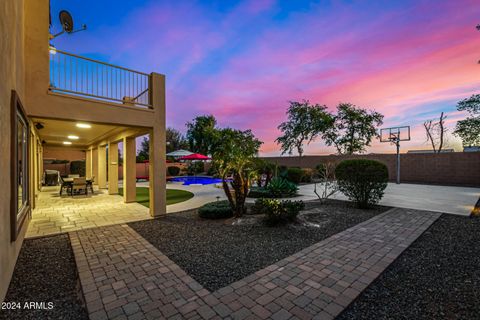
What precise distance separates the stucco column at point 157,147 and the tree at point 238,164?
1.69 metres

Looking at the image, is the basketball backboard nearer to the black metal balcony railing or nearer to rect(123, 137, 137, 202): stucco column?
rect(123, 137, 137, 202): stucco column

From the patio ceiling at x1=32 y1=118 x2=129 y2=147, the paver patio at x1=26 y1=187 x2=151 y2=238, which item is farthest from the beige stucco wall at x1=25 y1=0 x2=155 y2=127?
the paver patio at x1=26 y1=187 x2=151 y2=238

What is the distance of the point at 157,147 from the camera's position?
20.6 ft

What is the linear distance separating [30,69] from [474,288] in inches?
336

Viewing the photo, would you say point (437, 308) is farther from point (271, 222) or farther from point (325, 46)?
point (325, 46)

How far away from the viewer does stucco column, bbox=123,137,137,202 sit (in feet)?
27.5

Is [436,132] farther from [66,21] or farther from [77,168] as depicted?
[77,168]

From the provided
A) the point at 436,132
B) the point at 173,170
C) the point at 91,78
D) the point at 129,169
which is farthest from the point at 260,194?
the point at 436,132

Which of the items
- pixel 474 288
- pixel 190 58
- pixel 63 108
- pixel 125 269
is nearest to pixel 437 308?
pixel 474 288

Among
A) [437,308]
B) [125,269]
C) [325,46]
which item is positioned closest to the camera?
[437,308]

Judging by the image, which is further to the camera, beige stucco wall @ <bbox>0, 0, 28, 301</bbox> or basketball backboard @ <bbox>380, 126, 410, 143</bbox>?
basketball backboard @ <bbox>380, 126, 410, 143</bbox>

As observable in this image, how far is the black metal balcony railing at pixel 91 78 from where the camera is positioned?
519 centimetres

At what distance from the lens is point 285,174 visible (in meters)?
13.6

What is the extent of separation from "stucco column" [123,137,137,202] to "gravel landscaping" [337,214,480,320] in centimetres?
849
